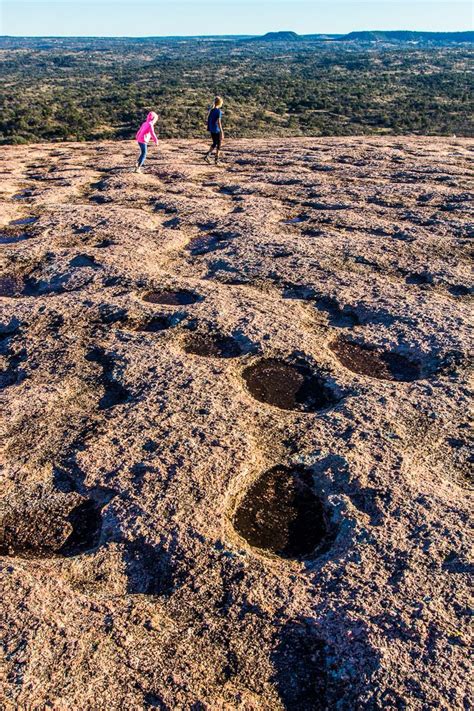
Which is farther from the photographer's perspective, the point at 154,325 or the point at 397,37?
the point at 397,37

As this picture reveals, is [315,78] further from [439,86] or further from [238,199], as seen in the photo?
[238,199]

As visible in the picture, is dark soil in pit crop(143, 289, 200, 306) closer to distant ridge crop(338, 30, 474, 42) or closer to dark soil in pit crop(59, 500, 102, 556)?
dark soil in pit crop(59, 500, 102, 556)

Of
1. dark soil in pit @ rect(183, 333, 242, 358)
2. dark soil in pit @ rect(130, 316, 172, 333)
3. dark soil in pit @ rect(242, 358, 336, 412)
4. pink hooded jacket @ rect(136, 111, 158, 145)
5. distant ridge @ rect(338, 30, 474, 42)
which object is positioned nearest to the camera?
dark soil in pit @ rect(242, 358, 336, 412)

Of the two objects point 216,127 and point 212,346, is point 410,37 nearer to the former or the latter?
point 216,127

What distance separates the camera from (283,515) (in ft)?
9.52

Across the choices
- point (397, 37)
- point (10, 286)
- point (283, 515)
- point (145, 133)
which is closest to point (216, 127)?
point (145, 133)

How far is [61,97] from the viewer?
35938 mm

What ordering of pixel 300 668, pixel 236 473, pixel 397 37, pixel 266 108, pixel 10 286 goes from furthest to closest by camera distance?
pixel 397 37
pixel 266 108
pixel 10 286
pixel 236 473
pixel 300 668

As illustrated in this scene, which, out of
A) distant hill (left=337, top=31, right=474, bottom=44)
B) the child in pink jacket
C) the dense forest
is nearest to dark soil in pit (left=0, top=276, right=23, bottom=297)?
the child in pink jacket

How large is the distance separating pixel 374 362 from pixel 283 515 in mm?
1763

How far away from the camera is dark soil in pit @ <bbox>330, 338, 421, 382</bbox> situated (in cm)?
411

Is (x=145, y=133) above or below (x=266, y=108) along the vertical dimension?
above

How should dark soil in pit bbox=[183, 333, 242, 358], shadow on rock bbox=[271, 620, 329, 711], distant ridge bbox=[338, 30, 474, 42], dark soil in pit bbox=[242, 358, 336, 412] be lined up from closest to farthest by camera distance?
1. shadow on rock bbox=[271, 620, 329, 711]
2. dark soil in pit bbox=[242, 358, 336, 412]
3. dark soil in pit bbox=[183, 333, 242, 358]
4. distant ridge bbox=[338, 30, 474, 42]

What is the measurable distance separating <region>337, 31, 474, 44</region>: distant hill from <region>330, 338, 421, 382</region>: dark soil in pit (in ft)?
530
